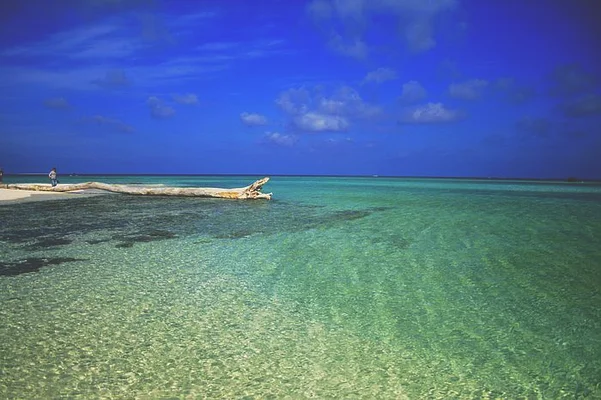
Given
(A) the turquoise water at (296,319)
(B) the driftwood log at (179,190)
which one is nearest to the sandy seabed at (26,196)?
(B) the driftwood log at (179,190)

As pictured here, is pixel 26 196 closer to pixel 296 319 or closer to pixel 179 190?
pixel 179 190

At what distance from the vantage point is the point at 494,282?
25.1 feet

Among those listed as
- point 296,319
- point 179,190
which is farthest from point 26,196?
point 296,319

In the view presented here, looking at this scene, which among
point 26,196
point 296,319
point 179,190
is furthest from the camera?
point 179,190

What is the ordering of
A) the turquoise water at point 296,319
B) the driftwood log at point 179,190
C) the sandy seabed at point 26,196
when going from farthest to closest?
the driftwood log at point 179,190 → the sandy seabed at point 26,196 → the turquoise water at point 296,319

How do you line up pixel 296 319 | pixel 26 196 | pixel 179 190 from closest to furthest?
pixel 296 319 → pixel 26 196 → pixel 179 190

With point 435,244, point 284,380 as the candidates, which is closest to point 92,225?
point 435,244

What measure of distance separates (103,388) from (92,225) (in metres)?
12.6

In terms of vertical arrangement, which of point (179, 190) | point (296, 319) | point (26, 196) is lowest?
point (296, 319)

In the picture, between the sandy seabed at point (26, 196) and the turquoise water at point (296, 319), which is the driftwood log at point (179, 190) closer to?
the sandy seabed at point (26, 196)

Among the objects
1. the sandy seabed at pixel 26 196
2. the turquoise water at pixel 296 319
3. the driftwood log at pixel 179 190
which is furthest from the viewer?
the driftwood log at pixel 179 190

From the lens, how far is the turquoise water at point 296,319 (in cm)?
383

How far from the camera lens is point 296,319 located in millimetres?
5551

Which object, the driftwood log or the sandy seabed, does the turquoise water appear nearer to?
the driftwood log
